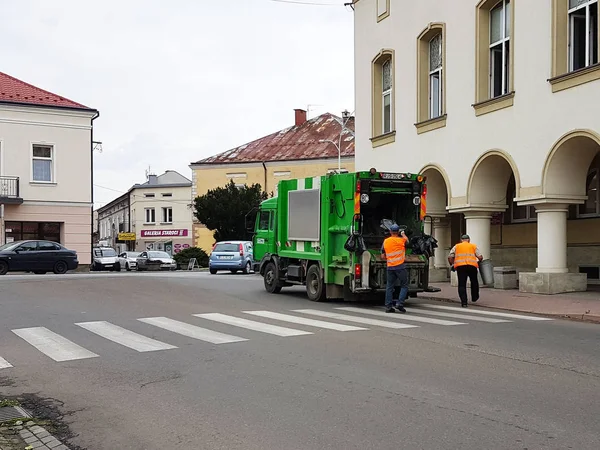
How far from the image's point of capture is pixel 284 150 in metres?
59.8

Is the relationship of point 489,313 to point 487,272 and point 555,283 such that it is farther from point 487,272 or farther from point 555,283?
point 487,272

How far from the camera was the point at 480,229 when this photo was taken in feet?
66.7

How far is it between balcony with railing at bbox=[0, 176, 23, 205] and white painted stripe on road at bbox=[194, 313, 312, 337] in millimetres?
24645


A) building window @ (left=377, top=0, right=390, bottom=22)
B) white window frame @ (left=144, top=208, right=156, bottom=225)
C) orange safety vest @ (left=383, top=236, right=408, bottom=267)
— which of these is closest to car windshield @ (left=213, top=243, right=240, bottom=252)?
building window @ (left=377, top=0, right=390, bottom=22)

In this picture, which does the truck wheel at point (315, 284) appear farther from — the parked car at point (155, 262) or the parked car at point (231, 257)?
the parked car at point (155, 262)

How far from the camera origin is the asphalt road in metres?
5.46

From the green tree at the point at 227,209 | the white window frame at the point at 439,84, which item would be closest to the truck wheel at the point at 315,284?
A: the white window frame at the point at 439,84

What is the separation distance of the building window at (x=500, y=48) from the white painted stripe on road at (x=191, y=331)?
11.5 metres

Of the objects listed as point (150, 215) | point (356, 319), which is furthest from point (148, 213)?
point (356, 319)

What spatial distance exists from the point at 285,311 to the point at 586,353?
22.1 ft

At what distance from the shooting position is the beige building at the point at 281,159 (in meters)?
57.0

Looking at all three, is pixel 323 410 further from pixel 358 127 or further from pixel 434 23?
pixel 358 127

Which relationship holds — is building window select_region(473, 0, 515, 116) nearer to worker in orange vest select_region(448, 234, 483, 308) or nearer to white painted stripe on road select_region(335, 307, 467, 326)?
worker in orange vest select_region(448, 234, 483, 308)

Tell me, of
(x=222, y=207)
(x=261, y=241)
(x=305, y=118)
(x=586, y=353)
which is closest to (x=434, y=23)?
(x=261, y=241)
